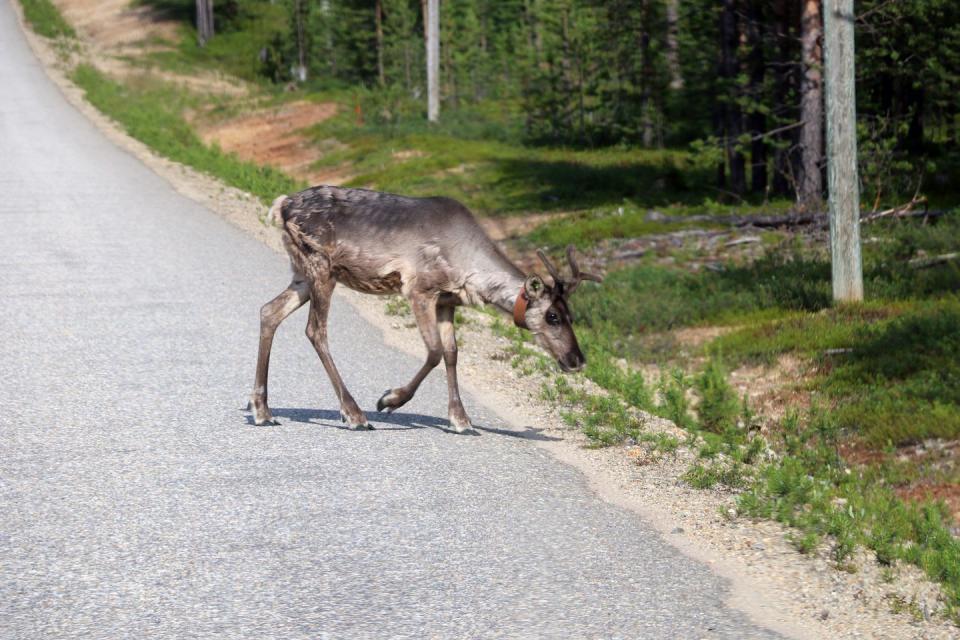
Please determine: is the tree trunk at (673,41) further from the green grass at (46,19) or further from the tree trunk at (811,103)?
the green grass at (46,19)

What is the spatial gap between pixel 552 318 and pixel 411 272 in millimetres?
1158

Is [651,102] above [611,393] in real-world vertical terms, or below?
above

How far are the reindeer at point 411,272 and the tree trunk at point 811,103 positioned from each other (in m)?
14.0

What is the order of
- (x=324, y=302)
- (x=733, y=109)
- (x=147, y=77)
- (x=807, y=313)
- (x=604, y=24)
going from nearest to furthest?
1. (x=324, y=302)
2. (x=807, y=313)
3. (x=733, y=109)
4. (x=604, y=24)
5. (x=147, y=77)

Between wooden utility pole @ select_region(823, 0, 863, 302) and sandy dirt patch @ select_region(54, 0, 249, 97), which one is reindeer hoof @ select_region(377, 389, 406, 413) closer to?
wooden utility pole @ select_region(823, 0, 863, 302)

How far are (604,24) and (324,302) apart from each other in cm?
3649

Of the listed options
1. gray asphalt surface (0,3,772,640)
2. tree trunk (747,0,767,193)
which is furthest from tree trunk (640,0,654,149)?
gray asphalt surface (0,3,772,640)

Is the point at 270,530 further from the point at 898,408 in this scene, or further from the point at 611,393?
the point at 898,408

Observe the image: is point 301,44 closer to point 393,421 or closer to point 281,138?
point 281,138

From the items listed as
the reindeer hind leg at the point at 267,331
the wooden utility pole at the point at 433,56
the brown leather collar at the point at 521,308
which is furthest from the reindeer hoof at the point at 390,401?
the wooden utility pole at the point at 433,56

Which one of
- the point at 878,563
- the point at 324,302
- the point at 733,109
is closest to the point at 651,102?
the point at 733,109

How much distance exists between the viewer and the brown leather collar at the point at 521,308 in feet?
30.1

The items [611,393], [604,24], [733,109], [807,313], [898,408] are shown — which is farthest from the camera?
[604,24]

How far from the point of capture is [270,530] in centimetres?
698
